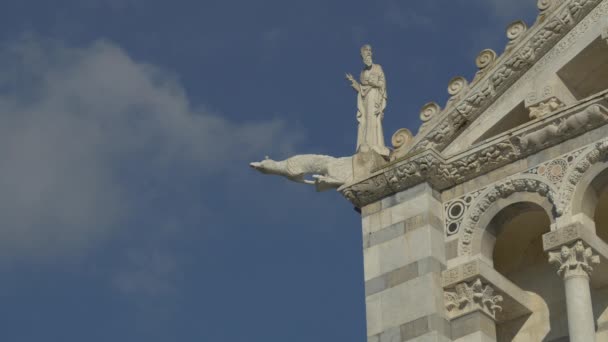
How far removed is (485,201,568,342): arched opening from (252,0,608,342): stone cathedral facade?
2 centimetres

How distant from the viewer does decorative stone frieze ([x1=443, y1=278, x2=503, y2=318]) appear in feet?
78.6

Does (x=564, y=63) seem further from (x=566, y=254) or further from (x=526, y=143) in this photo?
(x=566, y=254)

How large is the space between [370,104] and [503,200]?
2688mm

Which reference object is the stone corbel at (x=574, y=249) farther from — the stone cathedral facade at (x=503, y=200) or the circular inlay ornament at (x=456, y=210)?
the circular inlay ornament at (x=456, y=210)

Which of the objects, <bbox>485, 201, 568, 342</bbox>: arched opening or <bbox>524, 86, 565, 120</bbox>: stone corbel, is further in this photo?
<bbox>524, 86, 565, 120</bbox>: stone corbel

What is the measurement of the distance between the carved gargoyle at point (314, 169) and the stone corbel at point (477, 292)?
230 cm

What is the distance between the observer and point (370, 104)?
2630 centimetres

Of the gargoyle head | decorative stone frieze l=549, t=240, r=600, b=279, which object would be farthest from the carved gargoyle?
decorative stone frieze l=549, t=240, r=600, b=279

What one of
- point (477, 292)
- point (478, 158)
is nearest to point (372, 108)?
point (478, 158)

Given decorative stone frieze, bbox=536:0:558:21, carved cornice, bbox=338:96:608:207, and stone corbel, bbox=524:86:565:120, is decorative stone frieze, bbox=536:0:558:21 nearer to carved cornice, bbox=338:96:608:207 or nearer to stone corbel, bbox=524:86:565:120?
stone corbel, bbox=524:86:565:120

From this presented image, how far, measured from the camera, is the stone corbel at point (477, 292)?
78.7ft

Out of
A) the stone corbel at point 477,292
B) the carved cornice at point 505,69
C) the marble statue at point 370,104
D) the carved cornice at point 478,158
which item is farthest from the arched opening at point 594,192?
the marble statue at point 370,104

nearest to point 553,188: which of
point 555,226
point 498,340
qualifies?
point 555,226

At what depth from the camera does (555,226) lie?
931 inches
